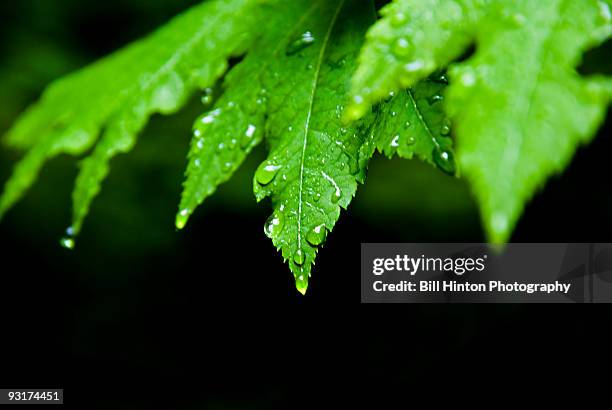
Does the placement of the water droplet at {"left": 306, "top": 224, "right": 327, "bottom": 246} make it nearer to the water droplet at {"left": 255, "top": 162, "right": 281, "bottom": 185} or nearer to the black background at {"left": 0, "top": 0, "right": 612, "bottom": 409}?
the water droplet at {"left": 255, "top": 162, "right": 281, "bottom": 185}

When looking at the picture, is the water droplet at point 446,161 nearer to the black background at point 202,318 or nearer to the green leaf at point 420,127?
the green leaf at point 420,127

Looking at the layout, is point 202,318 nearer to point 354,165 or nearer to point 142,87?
point 142,87

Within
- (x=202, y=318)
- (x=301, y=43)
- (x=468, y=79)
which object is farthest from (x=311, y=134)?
(x=202, y=318)

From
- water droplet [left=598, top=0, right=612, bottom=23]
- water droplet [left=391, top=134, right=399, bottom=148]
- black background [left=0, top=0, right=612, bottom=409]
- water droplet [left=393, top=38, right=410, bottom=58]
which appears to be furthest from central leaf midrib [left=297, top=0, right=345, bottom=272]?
black background [left=0, top=0, right=612, bottom=409]

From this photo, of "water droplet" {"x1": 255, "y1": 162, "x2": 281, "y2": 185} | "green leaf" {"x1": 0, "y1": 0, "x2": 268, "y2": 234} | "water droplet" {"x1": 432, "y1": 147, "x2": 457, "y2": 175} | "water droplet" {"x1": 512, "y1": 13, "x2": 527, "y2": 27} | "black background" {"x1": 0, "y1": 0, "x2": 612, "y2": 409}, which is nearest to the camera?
"water droplet" {"x1": 512, "y1": 13, "x2": 527, "y2": 27}

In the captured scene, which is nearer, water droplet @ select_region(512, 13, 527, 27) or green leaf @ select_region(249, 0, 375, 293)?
water droplet @ select_region(512, 13, 527, 27)

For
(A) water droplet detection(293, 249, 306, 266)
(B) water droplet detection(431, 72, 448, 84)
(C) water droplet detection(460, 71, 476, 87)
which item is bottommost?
(A) water droplet detection(293, 249, 306, 266)

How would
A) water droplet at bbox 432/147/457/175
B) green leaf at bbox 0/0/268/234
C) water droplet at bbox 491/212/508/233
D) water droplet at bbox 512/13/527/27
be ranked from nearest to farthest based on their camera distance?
water droplet at bbox 491/212/508/233 → water droplet at bbox 512/13/527/27 → water droplet at bbox 432/147/457/175 → green leaf at bbox 0/0/268/234

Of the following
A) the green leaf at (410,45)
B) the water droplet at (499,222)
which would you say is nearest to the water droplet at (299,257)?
the green leaf at (410,45)

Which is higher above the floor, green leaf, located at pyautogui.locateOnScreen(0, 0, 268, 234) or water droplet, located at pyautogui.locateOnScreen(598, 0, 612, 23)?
green leaf, located at pyautogui.locateOnScreen(0, 0, 268, 234)
